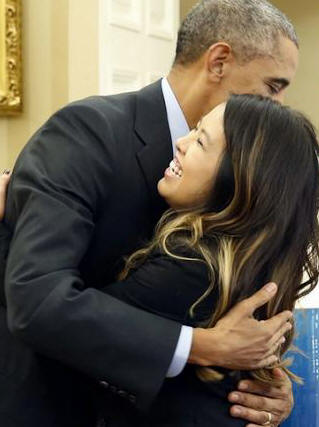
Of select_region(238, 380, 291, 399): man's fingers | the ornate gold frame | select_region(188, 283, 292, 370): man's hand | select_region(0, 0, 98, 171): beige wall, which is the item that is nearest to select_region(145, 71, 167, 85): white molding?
select_region(0, 0, 98, 171): beige wall

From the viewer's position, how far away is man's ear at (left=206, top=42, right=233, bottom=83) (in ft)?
5.57

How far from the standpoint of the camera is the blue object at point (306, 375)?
1.82 metres

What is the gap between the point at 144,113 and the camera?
152 cm

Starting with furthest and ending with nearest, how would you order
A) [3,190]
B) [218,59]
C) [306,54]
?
1. [306,54]
2. [218,59]
3. [3,190]

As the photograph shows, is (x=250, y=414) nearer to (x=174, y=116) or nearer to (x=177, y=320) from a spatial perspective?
(x=177, y=320)

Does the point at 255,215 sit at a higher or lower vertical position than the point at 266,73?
lower

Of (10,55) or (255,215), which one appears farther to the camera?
(10,55)

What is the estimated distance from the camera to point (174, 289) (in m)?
1.21

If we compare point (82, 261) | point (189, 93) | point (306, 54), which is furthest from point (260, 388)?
point (306, 54)

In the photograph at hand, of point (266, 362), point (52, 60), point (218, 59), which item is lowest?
point (266, 362)

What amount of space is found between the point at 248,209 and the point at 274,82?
0.55 meters

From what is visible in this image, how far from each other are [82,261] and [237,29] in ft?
2.26

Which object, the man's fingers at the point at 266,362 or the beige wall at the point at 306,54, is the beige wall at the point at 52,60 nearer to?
the beige wall at the point at 306,54

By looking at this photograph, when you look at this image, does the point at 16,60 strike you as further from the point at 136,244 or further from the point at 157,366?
the point at 157,366
